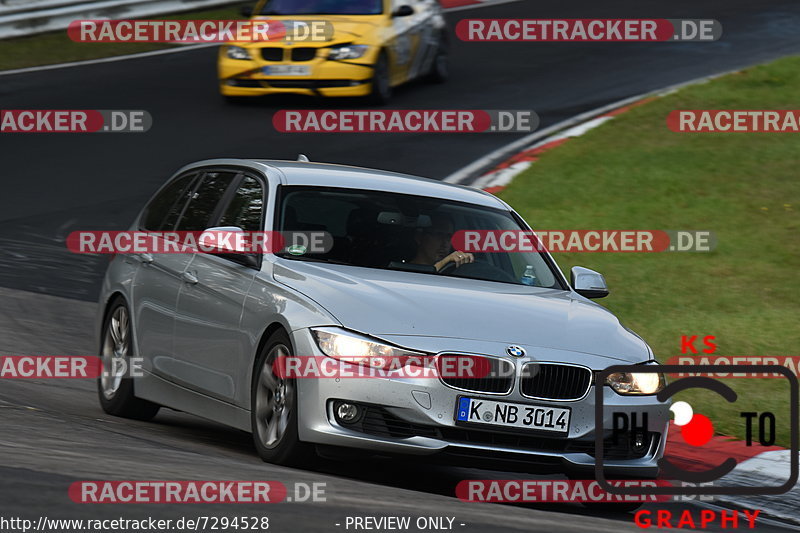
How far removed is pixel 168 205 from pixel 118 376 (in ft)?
3.61

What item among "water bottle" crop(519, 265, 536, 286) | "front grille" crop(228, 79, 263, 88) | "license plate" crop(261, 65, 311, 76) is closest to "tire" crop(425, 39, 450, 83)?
"license plate" crop(261, 65, 311, 76)

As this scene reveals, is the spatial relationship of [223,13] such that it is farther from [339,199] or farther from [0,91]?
[339,199]

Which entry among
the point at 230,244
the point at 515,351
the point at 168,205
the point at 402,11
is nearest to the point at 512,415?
the point at 515,351

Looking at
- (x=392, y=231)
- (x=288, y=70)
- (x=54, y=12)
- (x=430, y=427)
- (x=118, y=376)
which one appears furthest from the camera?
(x=54, y=12)

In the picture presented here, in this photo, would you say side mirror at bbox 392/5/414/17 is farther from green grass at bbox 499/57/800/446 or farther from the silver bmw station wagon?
the silver bmw station wagon

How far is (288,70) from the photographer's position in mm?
19422

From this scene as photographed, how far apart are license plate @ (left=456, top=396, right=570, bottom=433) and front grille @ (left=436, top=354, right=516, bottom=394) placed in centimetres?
6

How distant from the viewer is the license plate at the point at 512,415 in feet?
22.8

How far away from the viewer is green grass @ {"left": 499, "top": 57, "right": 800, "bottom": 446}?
39.0 feet

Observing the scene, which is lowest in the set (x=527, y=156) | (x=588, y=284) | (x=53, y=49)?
(x=588, y=284)

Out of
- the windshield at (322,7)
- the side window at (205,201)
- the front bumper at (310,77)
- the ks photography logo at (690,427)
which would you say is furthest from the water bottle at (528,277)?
the windshield at (322,7)

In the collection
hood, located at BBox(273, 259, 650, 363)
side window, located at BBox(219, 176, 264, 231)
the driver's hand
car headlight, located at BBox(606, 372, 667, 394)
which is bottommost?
car headlight, located at BBox(606, 372, 667, 394)

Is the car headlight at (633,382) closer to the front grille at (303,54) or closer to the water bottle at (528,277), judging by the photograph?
the water bottle at (528,277)

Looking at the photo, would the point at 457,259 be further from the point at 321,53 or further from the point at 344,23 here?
the point at 344,23
